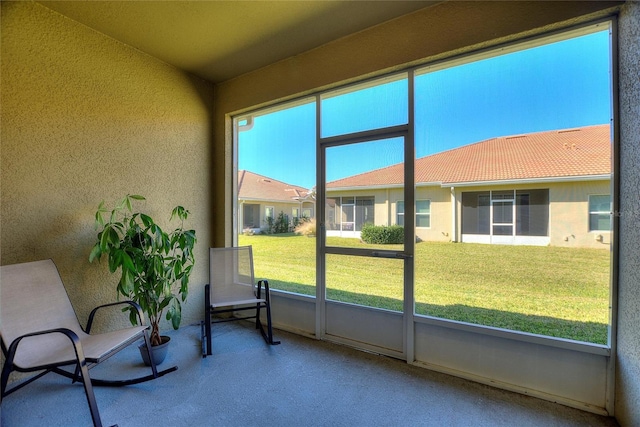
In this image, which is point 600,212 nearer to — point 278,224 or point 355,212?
point 355,212

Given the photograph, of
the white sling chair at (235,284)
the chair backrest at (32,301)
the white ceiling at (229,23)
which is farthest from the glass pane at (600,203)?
the chair backrest at (32,301)

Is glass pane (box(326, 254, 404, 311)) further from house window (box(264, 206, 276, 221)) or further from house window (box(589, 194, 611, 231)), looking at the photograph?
house window (box(589, 194, 611, 231))

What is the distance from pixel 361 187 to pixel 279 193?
40.7 inches

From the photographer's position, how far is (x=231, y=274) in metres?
3.12

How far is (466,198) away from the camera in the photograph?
2260 millimetres

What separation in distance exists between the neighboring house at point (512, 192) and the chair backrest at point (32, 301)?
2557mm

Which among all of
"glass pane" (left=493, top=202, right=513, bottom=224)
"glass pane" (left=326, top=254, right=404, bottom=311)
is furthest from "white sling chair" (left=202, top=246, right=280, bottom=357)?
"glass pane" (left=493, top=202, right=513, bottom=224)

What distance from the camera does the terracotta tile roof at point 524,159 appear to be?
183cm

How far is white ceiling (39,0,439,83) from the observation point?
2.20 meters

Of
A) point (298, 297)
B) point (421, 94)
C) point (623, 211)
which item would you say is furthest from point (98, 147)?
point (623, 211)

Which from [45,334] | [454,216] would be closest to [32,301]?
[45,334]

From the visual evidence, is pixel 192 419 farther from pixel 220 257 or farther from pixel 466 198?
pixel 466 198

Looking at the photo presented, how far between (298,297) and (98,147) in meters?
2.42

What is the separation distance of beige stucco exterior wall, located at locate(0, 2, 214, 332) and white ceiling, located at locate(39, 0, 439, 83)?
24cm
